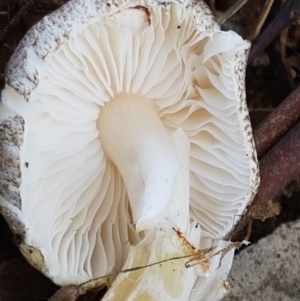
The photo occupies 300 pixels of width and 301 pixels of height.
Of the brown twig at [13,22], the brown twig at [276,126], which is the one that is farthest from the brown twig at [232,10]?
the brown twig at [13,22]

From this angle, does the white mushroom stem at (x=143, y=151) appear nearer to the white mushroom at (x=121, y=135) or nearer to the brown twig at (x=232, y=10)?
the white mushroom at (x=121, y=135)

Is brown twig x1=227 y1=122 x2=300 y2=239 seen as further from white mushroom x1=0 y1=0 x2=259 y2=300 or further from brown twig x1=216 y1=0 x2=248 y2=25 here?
Result: brown twig x1=216 y1=0 x2=248 y2=25

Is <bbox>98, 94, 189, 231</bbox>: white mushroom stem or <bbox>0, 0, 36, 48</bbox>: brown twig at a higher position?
<bbox>0, 0, 36, 48</bbox>: brown twig

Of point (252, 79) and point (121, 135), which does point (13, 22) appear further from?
point (252, 79)

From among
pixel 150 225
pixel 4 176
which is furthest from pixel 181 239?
pixel 4 176

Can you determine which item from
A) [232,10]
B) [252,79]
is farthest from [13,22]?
[252,79]

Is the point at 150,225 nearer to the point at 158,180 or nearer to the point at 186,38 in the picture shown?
the point at 158,180

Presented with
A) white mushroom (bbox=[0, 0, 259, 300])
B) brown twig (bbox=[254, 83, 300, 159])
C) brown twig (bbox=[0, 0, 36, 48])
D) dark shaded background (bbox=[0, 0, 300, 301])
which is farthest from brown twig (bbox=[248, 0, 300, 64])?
brown twig (bbox=[0, 0, 36, 48])
